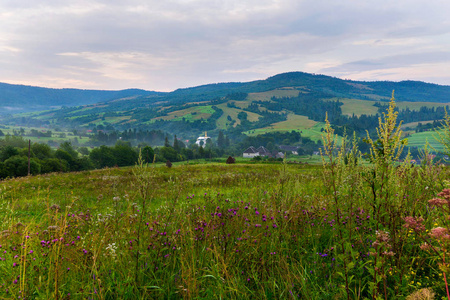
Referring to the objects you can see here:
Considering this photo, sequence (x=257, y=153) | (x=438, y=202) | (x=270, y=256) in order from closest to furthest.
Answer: (x=438, y=202)
(x=270, y=256)
(x=257, y=153)

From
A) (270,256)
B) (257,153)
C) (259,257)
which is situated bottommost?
(257,153)

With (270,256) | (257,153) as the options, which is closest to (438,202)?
(270,256)

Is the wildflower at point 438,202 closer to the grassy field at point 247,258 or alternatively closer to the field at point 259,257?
the field at point 259,257

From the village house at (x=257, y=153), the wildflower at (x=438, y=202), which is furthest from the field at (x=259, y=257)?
the village house at (x=257, y=153)

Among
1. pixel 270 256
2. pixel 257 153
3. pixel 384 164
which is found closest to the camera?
pixel 384 164

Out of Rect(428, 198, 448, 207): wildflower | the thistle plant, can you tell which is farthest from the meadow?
Rect(428, 198, 448, 207): wildflower

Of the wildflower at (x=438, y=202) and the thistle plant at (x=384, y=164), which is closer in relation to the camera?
the wildflower at (x=438, y=202)

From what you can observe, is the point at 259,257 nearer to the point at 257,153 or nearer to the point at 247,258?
the point at 247,258

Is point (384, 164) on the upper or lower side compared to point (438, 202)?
upper

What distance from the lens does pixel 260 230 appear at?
4566mm

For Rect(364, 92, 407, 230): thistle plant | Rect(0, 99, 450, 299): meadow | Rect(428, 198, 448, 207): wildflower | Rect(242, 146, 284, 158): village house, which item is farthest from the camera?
Rect(242, 146, 284, 158): village house

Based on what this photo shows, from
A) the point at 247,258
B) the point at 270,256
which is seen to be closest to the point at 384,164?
the point at 270,256

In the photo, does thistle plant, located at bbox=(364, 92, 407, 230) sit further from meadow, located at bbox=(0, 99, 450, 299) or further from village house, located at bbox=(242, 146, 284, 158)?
village house, located at bbox=(242, 146, 284, 158)

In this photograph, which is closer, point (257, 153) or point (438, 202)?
point (438, 202)
